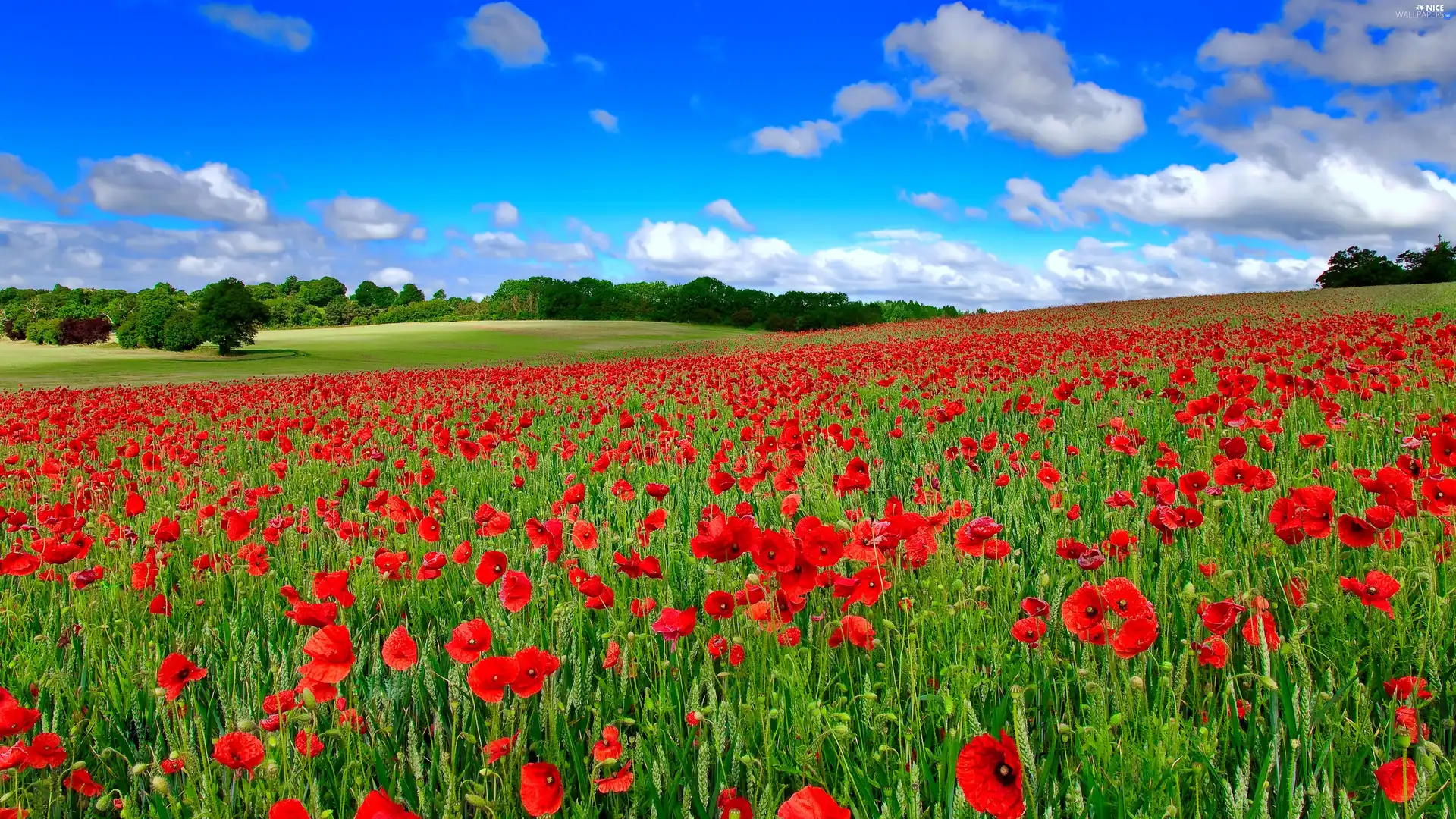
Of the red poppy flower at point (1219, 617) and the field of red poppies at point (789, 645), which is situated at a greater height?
the red poppy flower at point (1219, 617)

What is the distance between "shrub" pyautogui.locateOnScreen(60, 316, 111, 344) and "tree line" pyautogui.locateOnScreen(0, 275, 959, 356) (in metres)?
0.07

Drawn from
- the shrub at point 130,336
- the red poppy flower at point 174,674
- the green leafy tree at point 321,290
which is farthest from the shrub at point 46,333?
the red poppy flower at point 174,674

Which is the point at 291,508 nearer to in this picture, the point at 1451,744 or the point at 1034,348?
the point at 1451,744

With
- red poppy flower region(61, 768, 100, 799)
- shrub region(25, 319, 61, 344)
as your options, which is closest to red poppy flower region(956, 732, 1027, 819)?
red poppy flower region(61, 768, 100, 799)

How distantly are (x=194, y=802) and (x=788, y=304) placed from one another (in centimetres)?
8486

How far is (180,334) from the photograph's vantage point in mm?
45250

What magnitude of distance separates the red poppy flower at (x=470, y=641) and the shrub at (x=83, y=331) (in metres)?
76.2

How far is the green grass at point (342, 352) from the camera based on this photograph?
32.0 metres

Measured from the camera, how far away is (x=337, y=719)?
86.7 inches

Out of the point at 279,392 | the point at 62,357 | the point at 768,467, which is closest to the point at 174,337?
the point at 62,357

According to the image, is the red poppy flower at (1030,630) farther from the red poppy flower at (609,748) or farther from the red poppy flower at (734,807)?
the red poppy flower at (609,748)

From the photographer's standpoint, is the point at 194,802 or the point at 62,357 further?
the point at 62,357

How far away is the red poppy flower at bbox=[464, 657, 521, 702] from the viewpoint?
1.61 m

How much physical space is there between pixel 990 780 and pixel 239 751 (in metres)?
1.48
